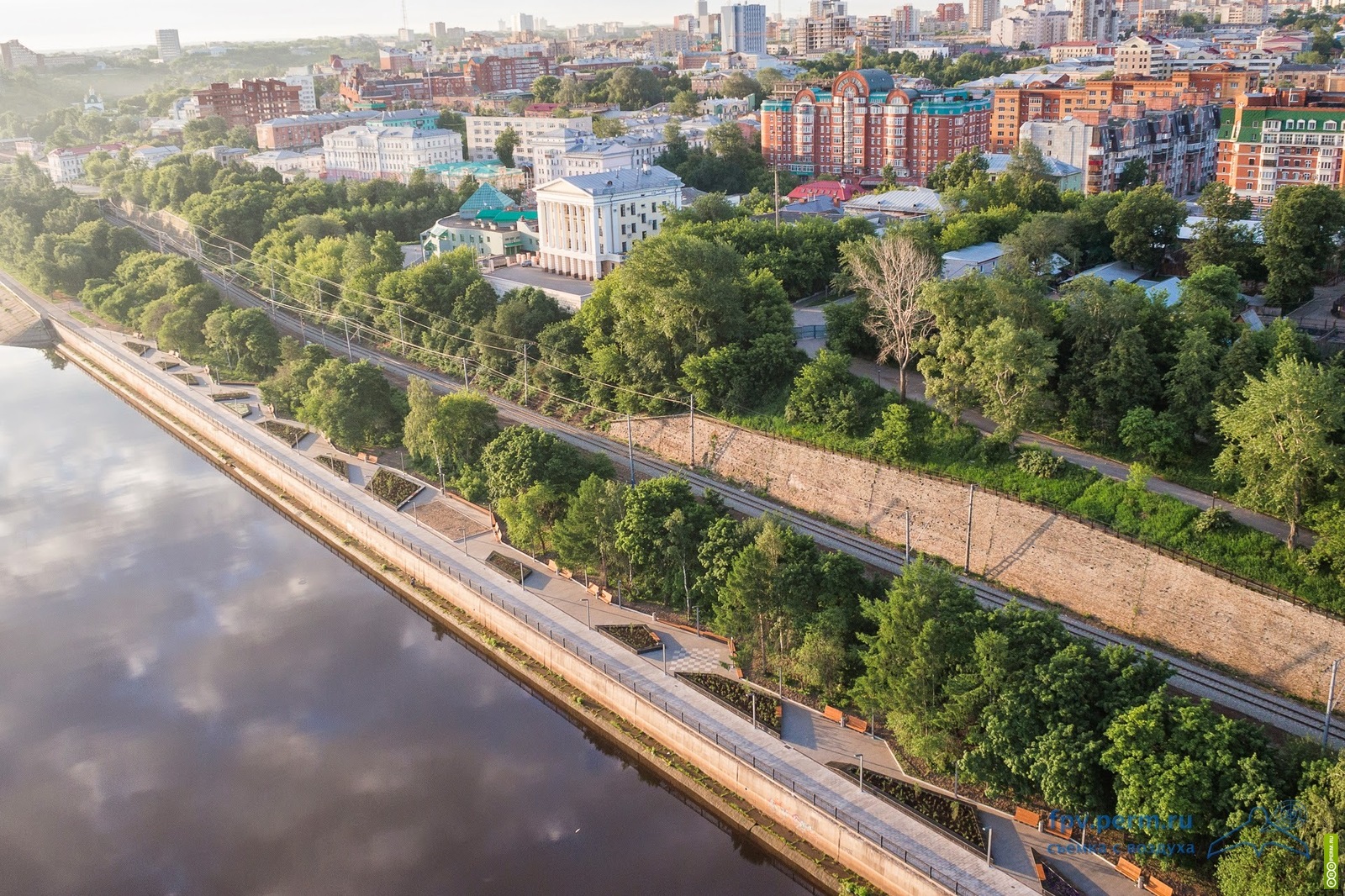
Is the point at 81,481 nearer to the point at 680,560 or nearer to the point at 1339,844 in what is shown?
the point at 680,560

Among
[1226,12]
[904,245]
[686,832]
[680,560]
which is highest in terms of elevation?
[1226,12]

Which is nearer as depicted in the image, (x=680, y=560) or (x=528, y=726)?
(x=528, y=726)

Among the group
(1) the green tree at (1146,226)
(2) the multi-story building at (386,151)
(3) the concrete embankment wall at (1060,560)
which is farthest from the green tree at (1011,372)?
(2) the multi-story building at (386,151)

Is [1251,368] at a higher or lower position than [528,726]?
higher

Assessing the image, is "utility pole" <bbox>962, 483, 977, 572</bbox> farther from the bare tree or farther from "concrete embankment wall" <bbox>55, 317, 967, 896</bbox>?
"concrete embankment wall" <bbox>55, 317, 967, 896</bbox>

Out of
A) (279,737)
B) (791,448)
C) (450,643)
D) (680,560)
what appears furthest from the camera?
(791,448)

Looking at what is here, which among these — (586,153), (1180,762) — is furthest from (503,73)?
(1180,762)

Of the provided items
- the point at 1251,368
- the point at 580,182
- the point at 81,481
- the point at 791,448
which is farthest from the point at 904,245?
the point at 81,481
